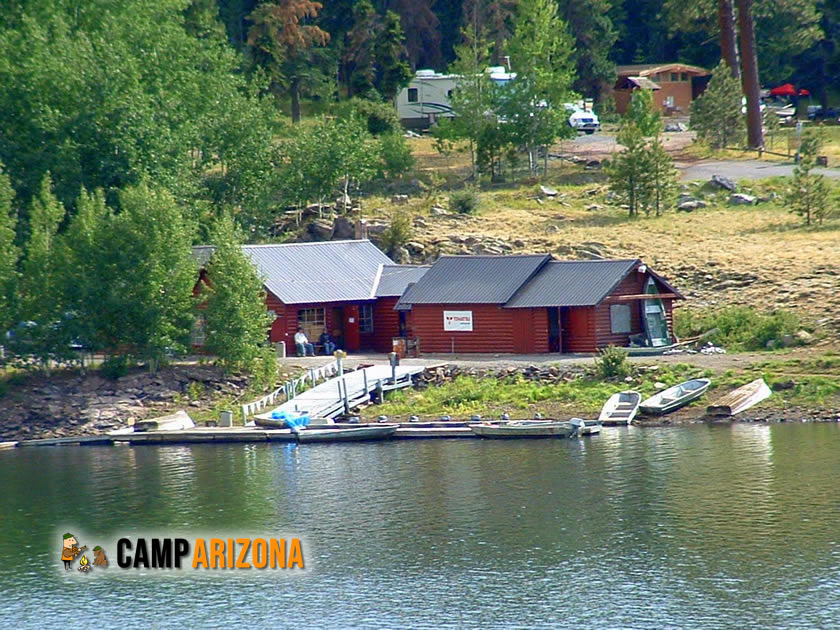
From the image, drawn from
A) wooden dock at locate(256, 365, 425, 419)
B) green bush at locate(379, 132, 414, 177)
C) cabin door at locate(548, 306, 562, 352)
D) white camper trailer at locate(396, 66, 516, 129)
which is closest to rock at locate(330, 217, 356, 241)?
green bush at locate(379, 132, 414, 177)

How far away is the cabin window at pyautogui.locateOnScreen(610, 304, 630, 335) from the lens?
54500 millimetres

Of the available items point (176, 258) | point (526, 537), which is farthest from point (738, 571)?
point (176, 258)

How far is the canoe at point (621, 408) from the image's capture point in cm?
4766

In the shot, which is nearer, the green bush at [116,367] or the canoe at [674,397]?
the canoe at [674,397]

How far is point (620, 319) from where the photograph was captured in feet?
180

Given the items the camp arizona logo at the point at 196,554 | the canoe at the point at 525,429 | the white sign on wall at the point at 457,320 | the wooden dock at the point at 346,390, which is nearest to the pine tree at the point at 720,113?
the white sign on wall at the point at 457,320

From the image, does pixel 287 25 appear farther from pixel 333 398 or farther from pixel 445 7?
pixel 333 398

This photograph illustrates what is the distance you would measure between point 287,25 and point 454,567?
69.5 m

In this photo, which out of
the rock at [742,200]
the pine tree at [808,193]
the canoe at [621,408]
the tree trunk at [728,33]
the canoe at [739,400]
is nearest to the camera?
the canoe at [739,400]

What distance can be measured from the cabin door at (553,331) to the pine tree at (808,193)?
60.7 ft

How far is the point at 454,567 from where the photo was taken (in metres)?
32.0

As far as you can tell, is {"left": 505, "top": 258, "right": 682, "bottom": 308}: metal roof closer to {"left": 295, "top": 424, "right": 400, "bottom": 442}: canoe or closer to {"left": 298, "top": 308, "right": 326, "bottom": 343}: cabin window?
{"left": 298, "top": 308, "right": 326, "bottom": 343}: cabin window

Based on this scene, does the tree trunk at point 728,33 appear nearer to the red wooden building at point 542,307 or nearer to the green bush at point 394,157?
the green bush at point 394,157

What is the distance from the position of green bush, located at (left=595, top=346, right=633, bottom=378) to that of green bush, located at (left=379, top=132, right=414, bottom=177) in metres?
31.9
